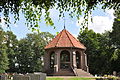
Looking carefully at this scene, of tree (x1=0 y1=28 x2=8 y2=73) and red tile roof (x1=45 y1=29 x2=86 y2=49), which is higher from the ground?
red tile roof (x1=45 y1=29 x2=86 y2=49)

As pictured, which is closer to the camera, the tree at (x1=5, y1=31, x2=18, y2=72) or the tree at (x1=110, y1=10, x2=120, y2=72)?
the tree at (x1=110, y1=10, x2=120, y2=72)

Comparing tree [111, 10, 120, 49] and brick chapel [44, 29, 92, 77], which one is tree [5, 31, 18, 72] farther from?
tree [111, 10, 120, 49]

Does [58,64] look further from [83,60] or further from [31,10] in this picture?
[31,10]

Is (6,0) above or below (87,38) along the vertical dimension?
below

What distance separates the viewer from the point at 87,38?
49.7 metres

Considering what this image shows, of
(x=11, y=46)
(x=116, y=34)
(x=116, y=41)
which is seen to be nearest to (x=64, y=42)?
(x=116, y=34)

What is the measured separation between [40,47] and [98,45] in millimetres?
16212

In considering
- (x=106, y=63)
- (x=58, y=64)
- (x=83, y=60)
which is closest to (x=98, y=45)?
(x=106, y=63)

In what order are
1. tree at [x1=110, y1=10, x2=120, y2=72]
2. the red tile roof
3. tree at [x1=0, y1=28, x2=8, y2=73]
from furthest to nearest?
tree at [x1=0, y1=28, x2=8, y2=73] < tree at [x1=110, y1=10, x2=120, y2=72] < the red tile roof

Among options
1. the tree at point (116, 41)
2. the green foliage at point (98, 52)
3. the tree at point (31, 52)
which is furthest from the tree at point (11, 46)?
the tree at point (116, 41)

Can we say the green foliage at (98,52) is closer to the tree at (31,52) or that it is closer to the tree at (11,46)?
the tree at (31,52)

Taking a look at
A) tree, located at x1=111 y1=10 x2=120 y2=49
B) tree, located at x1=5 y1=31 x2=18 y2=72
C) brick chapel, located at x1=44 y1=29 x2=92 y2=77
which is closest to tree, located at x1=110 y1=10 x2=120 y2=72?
tree, located at x1=111 y1=10 x2=120 y2=49

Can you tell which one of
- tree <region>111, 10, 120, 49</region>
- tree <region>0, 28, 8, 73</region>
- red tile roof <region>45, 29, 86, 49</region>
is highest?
tree <region>111, 10, 120, 49</region>

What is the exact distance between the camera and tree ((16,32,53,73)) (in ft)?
182
